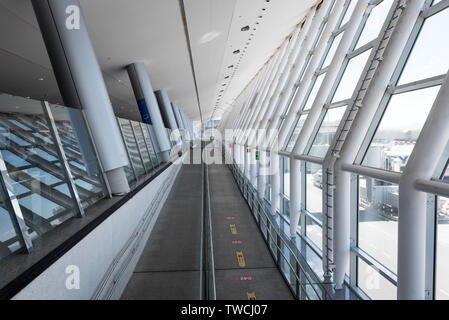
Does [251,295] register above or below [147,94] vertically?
below

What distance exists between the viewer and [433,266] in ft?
14.7

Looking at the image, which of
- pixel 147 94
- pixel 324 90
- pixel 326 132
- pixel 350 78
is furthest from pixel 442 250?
pixel 147 94

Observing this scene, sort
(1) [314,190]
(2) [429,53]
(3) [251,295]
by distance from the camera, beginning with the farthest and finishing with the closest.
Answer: (1) [314,190] < (3) [251,295] < (2) [429,53]

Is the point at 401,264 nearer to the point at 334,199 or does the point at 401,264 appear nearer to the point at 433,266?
the point at 433,266

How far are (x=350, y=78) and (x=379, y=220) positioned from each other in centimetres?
357

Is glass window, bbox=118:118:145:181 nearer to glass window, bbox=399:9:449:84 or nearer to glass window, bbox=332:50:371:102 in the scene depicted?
glass window, bbox=332:50:371:102

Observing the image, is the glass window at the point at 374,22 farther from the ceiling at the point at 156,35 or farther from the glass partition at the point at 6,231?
the glass partition at the point at 6,231

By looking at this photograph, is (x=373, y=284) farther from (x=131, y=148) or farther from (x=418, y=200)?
(x=131, y=148)

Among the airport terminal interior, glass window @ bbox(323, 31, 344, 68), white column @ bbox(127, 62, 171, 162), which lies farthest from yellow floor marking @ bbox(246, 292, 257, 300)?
white column @ bbox(127, 62, 171, 162)

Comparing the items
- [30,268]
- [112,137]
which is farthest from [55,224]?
[112,137]

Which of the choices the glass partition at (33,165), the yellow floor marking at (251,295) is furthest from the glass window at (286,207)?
the glass partition at (33,165)

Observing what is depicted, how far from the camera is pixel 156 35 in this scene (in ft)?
35.9

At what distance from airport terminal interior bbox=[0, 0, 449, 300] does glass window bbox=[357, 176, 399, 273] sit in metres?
0.03

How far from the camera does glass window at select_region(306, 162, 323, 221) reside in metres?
9.52
